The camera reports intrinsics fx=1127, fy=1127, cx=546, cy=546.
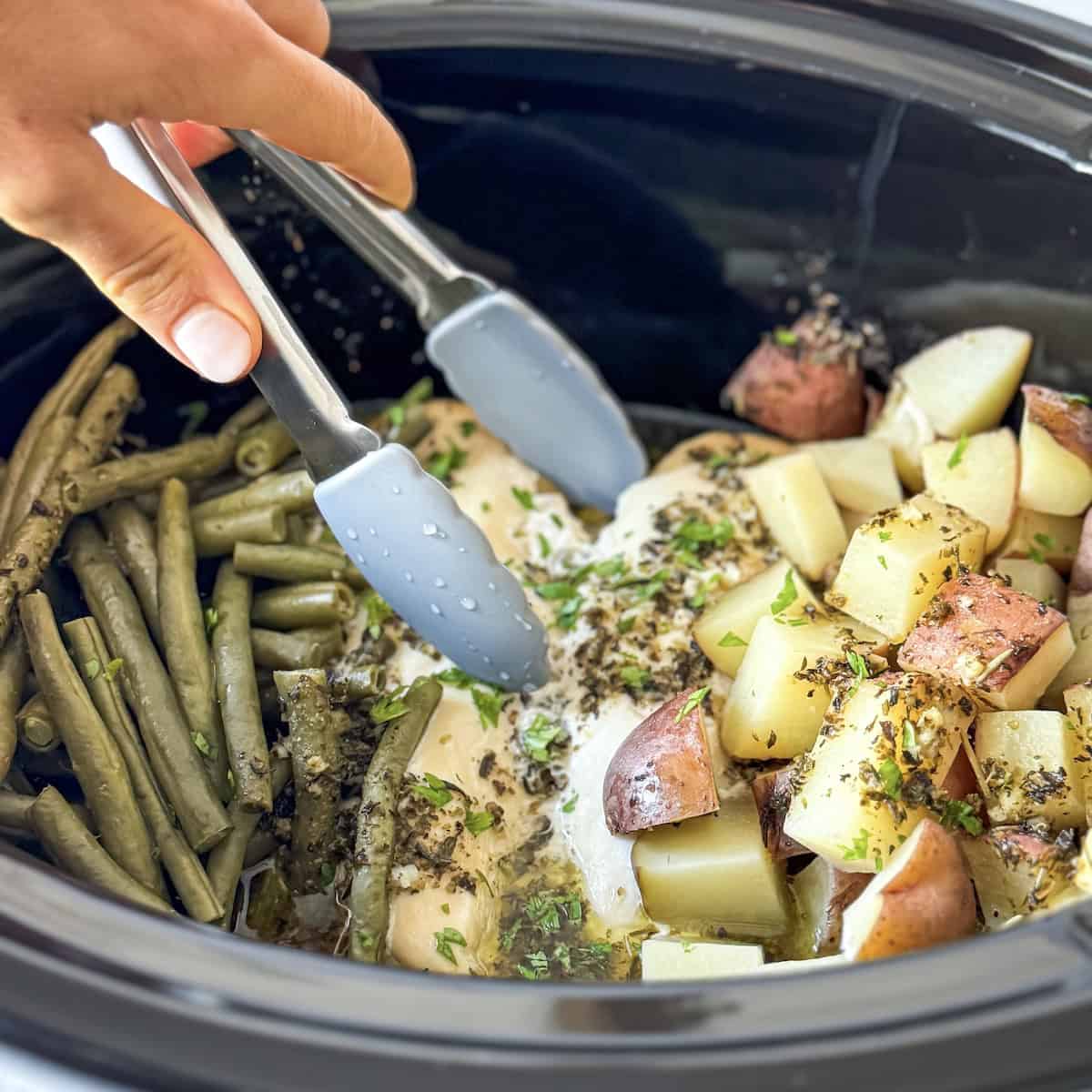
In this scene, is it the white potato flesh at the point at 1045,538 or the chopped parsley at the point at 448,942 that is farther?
Result: the white potato flesh at the point at 1045,538

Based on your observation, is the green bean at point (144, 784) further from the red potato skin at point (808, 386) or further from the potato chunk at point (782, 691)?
the red potato skin at point (808, 386)

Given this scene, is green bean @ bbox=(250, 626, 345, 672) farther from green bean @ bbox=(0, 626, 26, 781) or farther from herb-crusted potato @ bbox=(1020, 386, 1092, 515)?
herb-crusted potato @ bbox=(1020, 386, 1092, 515)

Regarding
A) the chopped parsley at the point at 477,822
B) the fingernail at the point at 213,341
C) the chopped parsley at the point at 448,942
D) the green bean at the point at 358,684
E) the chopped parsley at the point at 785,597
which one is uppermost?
the fingernail at the point at 213,341

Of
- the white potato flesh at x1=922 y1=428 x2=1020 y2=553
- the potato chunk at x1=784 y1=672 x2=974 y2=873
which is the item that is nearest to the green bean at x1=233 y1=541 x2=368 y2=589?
the potato chunk at x1=784 y1=672 x2=974 y2=873

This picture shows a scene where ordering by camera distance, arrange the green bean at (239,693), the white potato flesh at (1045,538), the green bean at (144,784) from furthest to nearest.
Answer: the white potato flesh at (1045,538) < the green bean at (239,693) < the green bean at (144,784)

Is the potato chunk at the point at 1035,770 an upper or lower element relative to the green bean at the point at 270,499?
upper

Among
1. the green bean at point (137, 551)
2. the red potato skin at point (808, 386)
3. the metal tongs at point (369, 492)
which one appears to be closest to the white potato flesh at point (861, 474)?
the red potato skin at point (808, 386)

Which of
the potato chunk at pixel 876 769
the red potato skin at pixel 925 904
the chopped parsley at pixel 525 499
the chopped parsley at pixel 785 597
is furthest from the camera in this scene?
the chopped parsley at pixel 525 499

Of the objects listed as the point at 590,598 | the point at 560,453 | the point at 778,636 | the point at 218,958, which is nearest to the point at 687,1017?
the point at 218,958
